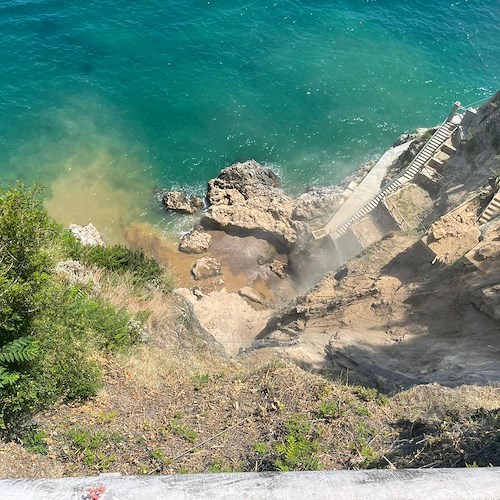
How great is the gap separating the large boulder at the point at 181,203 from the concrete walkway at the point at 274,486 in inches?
1184

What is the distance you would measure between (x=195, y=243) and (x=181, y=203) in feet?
13.5

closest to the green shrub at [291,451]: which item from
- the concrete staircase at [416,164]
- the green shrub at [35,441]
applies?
the green shrub at [35,441]

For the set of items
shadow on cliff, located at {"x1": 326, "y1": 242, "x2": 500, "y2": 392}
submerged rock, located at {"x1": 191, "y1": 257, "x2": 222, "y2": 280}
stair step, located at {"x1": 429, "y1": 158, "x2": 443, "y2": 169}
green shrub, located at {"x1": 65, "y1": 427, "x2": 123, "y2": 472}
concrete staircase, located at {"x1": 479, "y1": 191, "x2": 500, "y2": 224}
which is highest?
concrete staircase, located at {"x1": 479, "y1": 191, "x2": 500, "y2": 224}

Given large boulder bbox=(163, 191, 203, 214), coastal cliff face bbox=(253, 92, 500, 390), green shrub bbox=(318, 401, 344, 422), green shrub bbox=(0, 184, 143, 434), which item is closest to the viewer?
green shrub bbox=(0, 184, 143, 434)

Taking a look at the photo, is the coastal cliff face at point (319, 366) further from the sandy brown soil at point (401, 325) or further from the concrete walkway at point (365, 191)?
the concrete walkway at point (365, 191)

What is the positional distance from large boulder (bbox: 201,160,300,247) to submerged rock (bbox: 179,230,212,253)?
159 cm

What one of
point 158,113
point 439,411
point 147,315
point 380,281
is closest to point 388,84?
point 158,113

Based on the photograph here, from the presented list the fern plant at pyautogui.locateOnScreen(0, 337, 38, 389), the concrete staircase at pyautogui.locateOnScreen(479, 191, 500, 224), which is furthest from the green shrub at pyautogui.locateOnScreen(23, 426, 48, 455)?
the concrete staircase at pyautogui.locateOnScreen(479, 191, 500, 224)

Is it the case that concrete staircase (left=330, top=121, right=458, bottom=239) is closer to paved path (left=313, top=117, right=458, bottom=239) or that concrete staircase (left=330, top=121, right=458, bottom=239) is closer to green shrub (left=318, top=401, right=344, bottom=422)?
paved path (left=313, top=117, right=458, bottom=239)

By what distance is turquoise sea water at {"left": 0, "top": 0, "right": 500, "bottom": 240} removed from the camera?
37031 millimetres

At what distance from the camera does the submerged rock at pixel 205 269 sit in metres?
31.0

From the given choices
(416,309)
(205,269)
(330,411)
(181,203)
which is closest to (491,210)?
(416,309)

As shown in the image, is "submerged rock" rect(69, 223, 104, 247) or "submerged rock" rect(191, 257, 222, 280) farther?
"submerged rock" rect(191, 257, 222, 280)

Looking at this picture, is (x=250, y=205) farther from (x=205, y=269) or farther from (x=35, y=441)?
(x=35, y=441)
